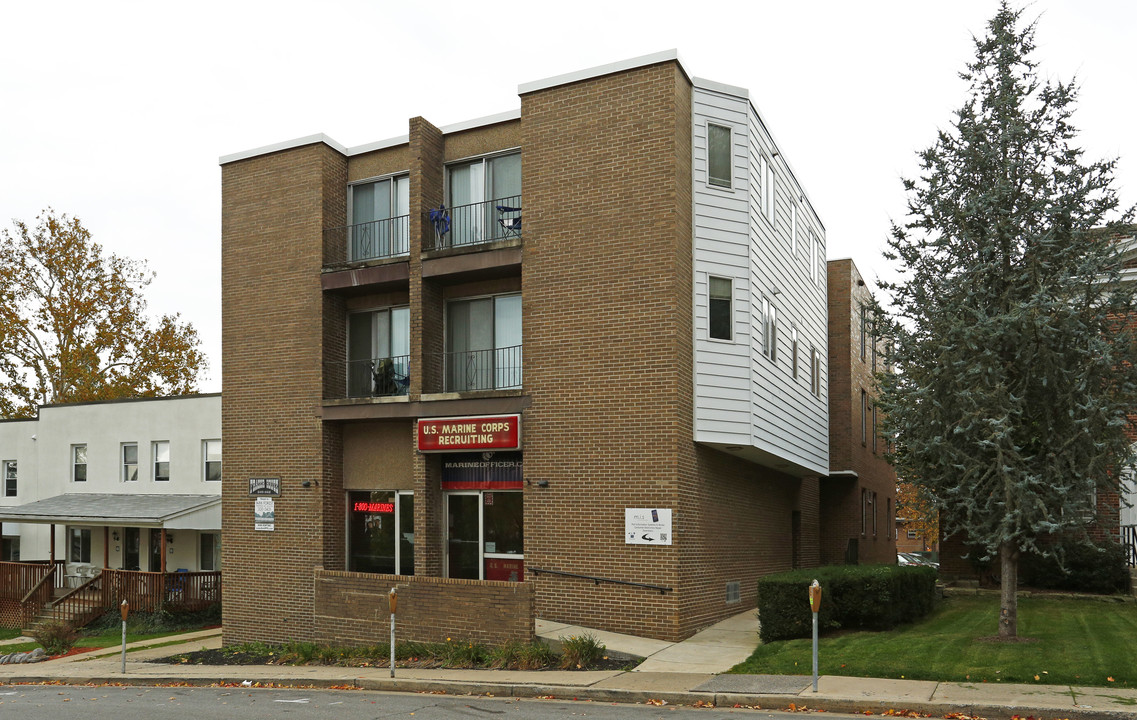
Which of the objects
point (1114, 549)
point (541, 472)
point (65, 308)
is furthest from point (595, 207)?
point (65, 308)

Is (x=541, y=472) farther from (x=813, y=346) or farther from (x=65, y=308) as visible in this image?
(x=65, y=308)

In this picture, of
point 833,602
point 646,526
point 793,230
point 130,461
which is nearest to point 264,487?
point 646,526

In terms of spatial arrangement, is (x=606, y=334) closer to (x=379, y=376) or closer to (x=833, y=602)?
(x=833, y=602)

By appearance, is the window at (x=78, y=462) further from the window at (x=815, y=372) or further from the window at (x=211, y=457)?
the window at (x=815, y=372)

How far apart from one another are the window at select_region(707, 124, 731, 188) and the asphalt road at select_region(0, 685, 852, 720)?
996cm

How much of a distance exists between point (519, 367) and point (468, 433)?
1.79 meters

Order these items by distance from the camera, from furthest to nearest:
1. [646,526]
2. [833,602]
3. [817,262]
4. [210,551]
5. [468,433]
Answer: [210,551], [817,262], [468,433], [646,526], [833,602]

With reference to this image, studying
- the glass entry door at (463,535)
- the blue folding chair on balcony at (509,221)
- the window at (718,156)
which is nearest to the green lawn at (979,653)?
the glass entry door at (463,535)

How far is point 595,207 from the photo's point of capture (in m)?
18.4

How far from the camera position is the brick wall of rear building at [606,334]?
57.2 feet

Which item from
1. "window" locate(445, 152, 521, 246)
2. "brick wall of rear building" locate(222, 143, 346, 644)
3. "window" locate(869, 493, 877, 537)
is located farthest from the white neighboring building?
"window" locate(869, 493, 877, 537)

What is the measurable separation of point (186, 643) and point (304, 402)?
6.56 metres

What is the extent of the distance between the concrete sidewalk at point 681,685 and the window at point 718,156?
8.09 metres

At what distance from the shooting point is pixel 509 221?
2050 cm
